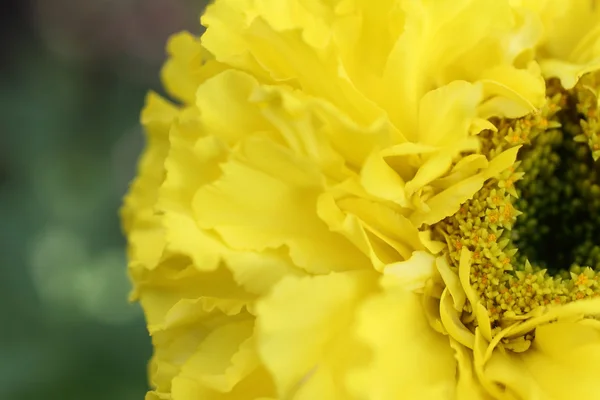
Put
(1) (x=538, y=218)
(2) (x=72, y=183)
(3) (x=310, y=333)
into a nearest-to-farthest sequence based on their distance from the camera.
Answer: (3) (x=310, y=333)
(1) (x=538, y=218)
(2) (x=72, y=183)

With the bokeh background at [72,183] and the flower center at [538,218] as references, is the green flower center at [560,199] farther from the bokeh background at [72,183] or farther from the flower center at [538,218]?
the bokeh background at [72,183]

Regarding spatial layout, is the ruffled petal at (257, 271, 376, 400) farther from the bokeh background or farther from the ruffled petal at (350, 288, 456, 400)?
the bokeh background

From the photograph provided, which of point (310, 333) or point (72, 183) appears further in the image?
point (72, 183)

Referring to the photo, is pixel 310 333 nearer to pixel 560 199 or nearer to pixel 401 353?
pixel 401 353

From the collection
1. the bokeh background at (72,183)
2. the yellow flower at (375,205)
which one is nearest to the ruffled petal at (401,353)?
the yellow flower at (375,205)

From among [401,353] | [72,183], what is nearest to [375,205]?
[401,353]

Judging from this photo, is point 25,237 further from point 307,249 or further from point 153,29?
point 307,249
